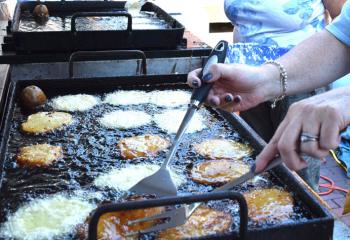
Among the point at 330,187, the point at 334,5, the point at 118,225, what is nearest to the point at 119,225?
the point at 118,225

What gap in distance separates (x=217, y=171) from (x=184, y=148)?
10.7 inches

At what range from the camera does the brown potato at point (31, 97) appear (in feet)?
7.52

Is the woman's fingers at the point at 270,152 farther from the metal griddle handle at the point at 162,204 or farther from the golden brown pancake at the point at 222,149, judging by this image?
the golden brown pancake at the point at 222,149

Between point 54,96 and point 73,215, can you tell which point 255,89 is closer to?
point 73,215

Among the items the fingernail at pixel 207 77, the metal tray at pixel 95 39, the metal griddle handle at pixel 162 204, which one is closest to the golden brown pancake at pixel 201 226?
the metal griddle handle at pixel 162 204

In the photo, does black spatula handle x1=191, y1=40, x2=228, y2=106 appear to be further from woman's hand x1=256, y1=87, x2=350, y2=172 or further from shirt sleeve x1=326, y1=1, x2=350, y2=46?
woman's hand x1=256, y1=87, x2=350, y2=172

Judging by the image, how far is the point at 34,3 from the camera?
3727 mm

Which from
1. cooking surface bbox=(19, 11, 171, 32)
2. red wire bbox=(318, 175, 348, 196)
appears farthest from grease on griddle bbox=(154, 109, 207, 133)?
red wire bbox=(318, 175, 348, 196)

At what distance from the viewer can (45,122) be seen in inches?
86.3

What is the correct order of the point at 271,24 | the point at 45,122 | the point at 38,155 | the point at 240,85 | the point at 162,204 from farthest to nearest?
1. the point at 271,24
2. the point at 45,122
3. the point at 240,85
4. the point at 38,155
5. the point at 162,204

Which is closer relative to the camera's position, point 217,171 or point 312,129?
point 312,129

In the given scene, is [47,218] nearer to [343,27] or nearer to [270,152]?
[270,152]

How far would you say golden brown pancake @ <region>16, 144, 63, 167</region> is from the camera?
1825 millimetres

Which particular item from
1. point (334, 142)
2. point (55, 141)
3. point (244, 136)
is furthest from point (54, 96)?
point (334, 142)
